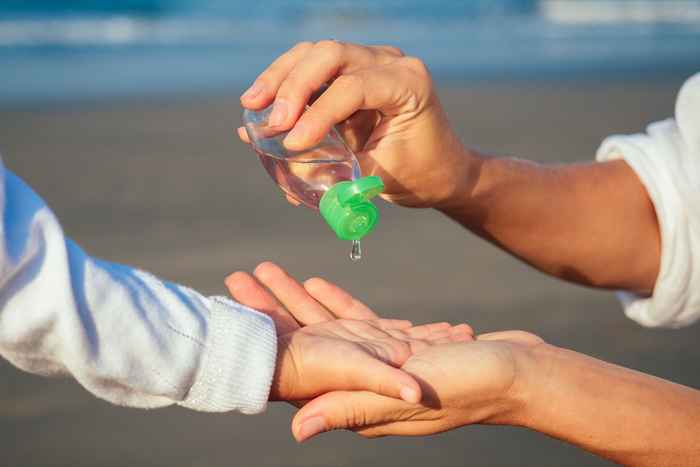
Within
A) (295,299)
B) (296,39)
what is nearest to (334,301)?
(295,299)

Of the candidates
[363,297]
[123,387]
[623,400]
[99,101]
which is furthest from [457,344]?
[99,101]

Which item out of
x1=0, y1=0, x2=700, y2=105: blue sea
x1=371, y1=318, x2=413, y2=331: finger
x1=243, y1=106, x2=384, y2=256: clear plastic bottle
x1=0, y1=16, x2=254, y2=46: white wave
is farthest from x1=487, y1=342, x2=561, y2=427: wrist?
x1=0, y1=16, x2=254, y2=46: white wave

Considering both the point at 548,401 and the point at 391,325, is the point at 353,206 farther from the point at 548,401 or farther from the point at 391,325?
the point at 548,401

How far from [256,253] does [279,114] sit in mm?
2532

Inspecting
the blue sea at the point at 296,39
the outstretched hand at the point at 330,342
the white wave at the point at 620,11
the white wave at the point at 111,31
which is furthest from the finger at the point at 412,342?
the white wave at the point at 620,11

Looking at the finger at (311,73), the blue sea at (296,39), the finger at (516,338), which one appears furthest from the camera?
the blue sea at (296,39)

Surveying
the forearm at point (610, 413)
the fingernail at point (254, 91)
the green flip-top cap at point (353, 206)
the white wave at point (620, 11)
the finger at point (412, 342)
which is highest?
the fingernail at point (254, 91)

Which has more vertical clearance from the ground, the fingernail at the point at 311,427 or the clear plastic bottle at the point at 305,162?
the clear plastic bottle at the point at 305,162

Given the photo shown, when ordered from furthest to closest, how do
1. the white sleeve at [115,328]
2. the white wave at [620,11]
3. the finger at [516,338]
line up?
the white wave at [620,11]
the finger at [516,338]
the white sleeve at [115,328]

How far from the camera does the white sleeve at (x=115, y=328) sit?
1564mm

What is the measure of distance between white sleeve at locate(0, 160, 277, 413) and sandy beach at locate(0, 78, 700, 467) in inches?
36.1

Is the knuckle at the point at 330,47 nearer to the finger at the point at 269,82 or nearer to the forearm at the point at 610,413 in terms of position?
the finger at the point at 269,82

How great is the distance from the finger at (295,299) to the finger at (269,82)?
15.8 inches

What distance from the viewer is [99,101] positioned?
762cm
